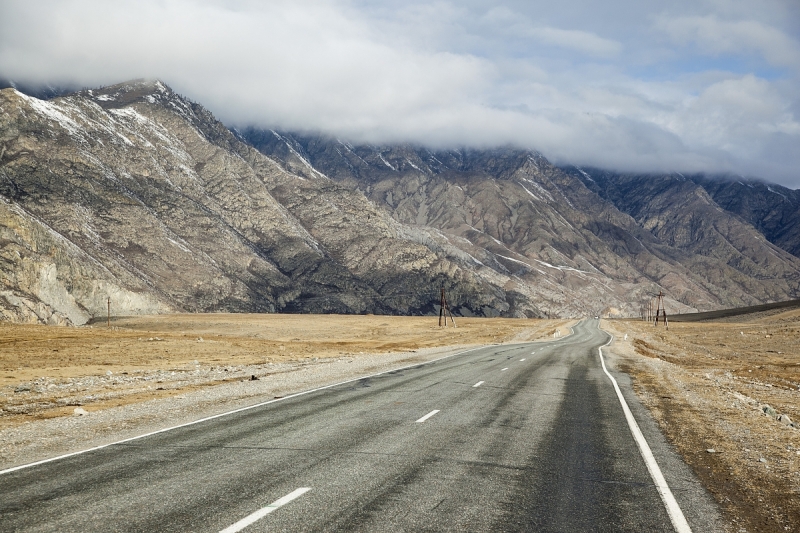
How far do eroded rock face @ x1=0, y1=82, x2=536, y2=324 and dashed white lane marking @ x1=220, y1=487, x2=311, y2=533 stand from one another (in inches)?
3361

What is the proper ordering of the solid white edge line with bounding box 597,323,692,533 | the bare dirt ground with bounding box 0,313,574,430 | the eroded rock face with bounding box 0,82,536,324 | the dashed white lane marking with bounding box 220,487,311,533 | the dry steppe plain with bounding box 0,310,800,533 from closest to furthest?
the dashed white lane marking with bounding box 220,487,311,533, the solid white edge line with bounding box 597,323,692,533, the dry steppe plain with bounding box 0,310,800,533, the bare dirt ground with bounding box 0,313,574,430, the eroded rock face with bounding box 0,82,536,324

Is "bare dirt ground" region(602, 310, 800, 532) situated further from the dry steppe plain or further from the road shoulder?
the road shoulder

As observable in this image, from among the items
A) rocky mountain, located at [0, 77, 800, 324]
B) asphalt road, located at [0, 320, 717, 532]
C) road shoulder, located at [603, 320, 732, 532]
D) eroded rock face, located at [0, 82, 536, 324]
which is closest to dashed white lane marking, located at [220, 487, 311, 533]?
asphalt road, located at [0, 320, 717, 532]

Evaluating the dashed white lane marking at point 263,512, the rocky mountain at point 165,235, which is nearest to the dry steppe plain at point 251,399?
the dashed white lane marking at point 263,512

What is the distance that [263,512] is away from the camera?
22.6ft

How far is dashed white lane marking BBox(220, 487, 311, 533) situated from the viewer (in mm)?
6391

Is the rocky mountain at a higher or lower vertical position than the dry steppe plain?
higher

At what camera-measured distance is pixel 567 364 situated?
102ft

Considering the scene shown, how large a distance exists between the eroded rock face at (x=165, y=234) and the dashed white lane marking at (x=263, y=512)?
85.4 metres

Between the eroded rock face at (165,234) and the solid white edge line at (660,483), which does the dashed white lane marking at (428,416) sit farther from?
the eroded rock face at (165,234)

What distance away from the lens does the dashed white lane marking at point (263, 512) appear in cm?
639

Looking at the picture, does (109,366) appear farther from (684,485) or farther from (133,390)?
(684,485)

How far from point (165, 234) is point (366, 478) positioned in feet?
442

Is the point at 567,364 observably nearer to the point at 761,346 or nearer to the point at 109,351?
the point at 109,351
